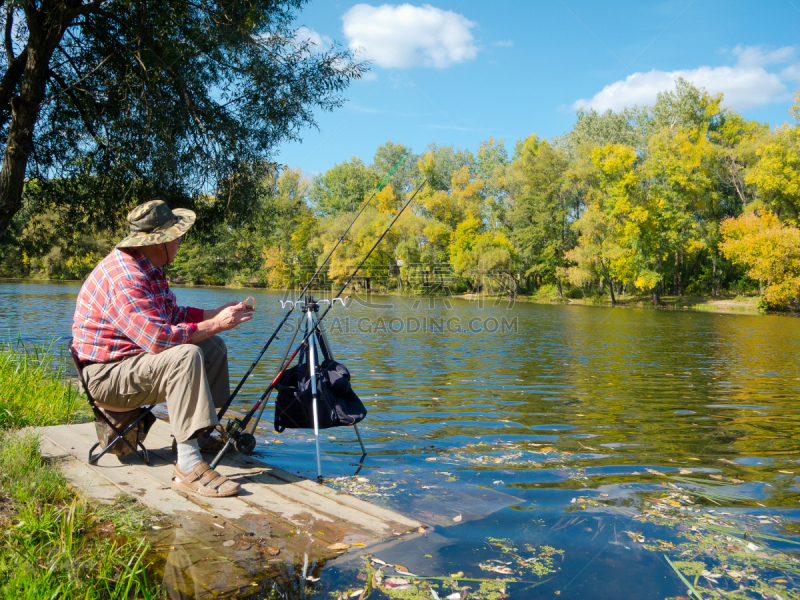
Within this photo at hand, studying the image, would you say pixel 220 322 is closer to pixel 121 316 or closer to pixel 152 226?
pixel 121 316

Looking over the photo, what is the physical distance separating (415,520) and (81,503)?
1.58 meters

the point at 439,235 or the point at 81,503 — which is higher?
the point at 439,235

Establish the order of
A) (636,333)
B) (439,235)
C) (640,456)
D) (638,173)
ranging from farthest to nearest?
1. (439,235)
2. (638,173)
3. (636,333)
4. (640,456)

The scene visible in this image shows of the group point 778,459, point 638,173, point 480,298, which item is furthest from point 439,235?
point 778,459

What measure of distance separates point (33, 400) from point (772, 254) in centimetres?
3497

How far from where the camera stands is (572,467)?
4.44 metres

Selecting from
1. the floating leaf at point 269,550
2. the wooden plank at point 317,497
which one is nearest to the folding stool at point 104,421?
the wooden plank at point 317,497

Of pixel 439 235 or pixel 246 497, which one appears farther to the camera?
pixel 439 235

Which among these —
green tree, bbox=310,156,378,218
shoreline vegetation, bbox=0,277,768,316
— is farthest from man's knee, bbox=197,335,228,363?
green tree, bbox=310,156,378,218

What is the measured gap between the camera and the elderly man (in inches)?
121

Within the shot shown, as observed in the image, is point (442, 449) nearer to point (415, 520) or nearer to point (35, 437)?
point (415, 520)

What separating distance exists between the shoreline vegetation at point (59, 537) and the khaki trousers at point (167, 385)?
44cm

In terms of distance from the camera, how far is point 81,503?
263 centimetres

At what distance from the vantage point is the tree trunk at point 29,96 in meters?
5.48
